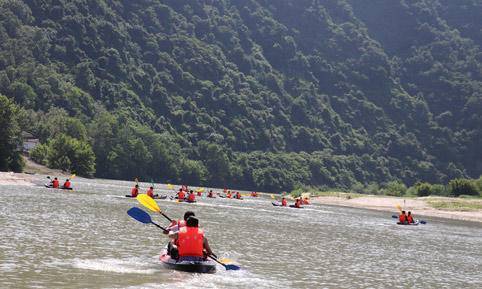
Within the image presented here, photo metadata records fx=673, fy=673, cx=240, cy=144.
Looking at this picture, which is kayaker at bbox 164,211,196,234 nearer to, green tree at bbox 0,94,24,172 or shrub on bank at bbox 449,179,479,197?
green tree at bbox 0,94,24,172

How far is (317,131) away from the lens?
196 m

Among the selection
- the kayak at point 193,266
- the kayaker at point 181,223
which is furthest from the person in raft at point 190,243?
the kayaker at point 181,223

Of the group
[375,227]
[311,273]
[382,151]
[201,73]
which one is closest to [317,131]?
[382,151]

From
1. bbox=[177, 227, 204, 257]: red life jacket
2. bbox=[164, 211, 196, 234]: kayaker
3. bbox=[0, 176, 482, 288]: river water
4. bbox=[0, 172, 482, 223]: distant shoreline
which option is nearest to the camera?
bbox=[0, 176, 482, 288]: river water

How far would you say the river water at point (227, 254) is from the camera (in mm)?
19359

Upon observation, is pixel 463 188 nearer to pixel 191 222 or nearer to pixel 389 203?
pixel 389 203

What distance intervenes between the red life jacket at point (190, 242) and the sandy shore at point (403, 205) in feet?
176

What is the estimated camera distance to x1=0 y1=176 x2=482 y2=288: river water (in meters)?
19.4

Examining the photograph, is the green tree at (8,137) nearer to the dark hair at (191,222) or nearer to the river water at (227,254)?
the river water at (227,254)

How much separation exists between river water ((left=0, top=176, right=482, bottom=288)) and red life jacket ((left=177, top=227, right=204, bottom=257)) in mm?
815

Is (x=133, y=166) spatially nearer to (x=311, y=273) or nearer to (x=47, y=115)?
(x=47, y=115)

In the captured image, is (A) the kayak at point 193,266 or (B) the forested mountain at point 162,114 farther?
(B) the forested mountain at point 162,114

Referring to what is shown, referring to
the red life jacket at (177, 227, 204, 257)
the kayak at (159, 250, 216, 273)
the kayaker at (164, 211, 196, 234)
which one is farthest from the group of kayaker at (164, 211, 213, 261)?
the kayaker at (164, 211, 196, 234)

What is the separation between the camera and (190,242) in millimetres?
21062
